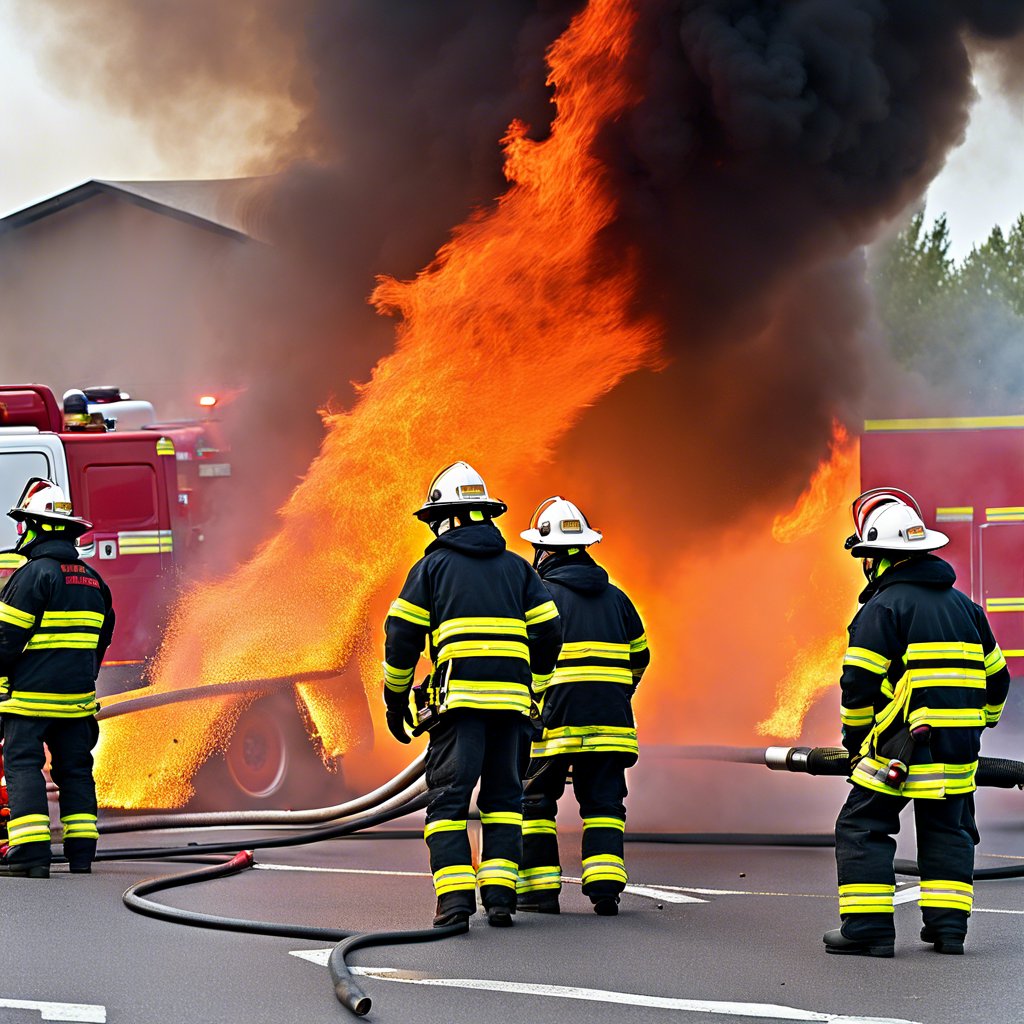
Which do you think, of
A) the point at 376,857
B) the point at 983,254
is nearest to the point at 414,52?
the point at 376,857

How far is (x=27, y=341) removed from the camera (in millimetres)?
25016

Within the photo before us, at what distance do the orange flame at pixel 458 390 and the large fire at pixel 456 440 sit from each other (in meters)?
0.01

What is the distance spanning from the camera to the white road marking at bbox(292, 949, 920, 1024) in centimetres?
524

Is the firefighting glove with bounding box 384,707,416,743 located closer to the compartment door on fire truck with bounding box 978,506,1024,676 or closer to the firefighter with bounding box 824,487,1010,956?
the firefighter with bounding box 824,487,1010,956

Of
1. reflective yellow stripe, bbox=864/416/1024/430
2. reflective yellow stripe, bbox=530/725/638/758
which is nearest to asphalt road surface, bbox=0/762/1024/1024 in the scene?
reflective yellow stripe, bbox=530/725/638/758

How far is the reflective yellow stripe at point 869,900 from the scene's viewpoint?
6336 millimetres

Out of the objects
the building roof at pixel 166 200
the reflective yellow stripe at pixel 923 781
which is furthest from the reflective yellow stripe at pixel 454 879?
the building roof at pixel 166 200

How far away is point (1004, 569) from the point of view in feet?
46.1

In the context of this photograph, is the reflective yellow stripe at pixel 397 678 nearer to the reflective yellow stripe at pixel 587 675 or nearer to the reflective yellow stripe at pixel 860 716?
the reflective yellow stripe at pixel 587 675

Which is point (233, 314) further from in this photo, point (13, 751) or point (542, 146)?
point (13, 751)

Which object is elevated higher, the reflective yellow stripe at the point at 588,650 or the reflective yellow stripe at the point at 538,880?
the reflective yellow stripe at the point at 588,650

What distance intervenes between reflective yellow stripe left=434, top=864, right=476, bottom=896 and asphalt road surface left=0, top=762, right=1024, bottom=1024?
205 mm

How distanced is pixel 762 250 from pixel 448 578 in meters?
5.87

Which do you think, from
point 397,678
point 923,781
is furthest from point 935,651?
point 397,678
